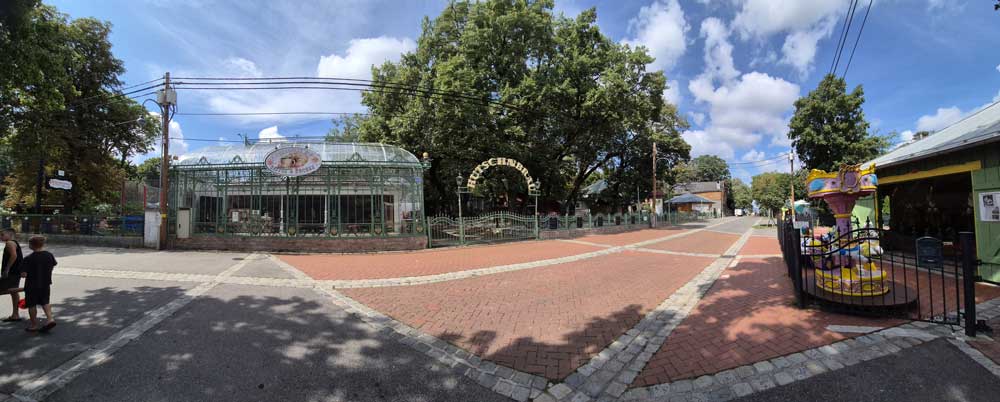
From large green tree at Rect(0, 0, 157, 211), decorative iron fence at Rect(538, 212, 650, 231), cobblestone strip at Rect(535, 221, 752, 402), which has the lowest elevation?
cobblestone strip at Rect(535, 221, 752, 402)

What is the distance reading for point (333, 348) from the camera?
4227 mm

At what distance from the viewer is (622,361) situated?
3.87m

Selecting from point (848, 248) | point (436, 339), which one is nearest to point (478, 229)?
point (436, 339)

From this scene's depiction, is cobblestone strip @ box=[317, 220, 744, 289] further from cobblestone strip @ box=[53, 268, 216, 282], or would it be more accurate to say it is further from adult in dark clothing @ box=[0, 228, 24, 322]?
adult in dark clothing @ box=[0, 228, 24, 322]

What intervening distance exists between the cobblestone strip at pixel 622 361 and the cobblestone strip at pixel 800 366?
0.78 feet

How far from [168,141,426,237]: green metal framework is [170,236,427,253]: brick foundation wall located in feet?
0.78

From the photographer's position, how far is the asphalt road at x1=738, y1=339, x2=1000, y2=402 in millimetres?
2967

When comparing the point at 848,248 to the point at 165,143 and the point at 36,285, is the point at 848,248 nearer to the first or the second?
the point at 36,285

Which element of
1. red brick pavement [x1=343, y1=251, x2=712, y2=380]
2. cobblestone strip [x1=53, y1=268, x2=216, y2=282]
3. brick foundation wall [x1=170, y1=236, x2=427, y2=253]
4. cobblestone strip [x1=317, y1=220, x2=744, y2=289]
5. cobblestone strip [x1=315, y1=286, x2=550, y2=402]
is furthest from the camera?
brick foundation wall [x1=170, y1=236, x2=427, y2=253]

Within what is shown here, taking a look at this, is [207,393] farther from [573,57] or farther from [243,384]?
[573,57]

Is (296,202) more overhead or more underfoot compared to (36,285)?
more overhead

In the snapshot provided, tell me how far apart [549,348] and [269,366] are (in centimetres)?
305

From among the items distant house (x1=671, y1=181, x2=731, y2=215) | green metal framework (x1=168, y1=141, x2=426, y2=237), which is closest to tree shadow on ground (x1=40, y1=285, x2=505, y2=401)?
green metal framework (x1=168, y1=141, x2=426, y2=237)

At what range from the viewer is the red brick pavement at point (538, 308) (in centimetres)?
414
